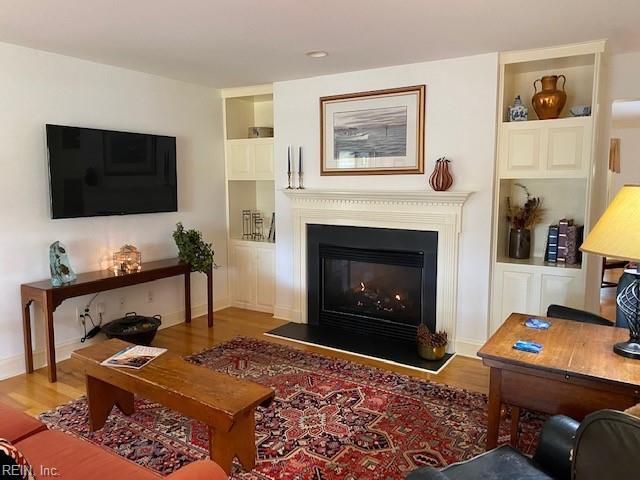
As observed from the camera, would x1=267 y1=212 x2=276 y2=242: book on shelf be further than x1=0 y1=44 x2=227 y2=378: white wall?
Yes

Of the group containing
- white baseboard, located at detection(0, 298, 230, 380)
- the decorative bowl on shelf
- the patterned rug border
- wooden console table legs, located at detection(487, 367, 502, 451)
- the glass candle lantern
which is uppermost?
the decorative bowl on shelf

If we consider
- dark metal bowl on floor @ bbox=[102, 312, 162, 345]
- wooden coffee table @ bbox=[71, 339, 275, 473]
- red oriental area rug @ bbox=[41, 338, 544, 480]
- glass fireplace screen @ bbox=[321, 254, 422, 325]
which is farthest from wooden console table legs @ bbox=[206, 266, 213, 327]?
wooden coffee table @ bbox=[71, 339, 275, 473]

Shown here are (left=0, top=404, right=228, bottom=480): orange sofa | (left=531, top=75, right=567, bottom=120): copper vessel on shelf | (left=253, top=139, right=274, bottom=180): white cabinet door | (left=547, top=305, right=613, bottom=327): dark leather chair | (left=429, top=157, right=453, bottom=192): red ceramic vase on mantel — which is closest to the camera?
(left=0, top=404, right=228, bottom=480): orange sofa

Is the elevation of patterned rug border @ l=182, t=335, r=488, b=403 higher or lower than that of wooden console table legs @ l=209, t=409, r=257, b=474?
lower

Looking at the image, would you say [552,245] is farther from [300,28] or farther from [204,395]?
[204,395]

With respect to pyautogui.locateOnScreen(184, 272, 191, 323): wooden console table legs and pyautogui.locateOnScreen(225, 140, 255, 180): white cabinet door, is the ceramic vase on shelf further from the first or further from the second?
pyautogui.locateOnScreen(184, 272, 191, 323): wooden console table legs

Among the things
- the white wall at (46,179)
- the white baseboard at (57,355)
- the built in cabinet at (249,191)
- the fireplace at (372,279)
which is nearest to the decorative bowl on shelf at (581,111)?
the fireplace at (372,279)

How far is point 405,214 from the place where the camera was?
13.5 ft

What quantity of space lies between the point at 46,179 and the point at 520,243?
12.6ft

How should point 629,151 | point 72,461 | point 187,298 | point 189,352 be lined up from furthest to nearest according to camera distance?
point 629,151 → point 187,298 → point 189,352 → point 72,461

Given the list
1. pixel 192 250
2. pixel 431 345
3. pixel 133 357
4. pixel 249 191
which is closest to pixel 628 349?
pixel 431 345

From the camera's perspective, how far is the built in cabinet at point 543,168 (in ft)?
11.4

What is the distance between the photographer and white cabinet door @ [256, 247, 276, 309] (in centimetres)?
514

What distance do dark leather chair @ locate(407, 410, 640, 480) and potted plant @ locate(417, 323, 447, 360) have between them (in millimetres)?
2005
